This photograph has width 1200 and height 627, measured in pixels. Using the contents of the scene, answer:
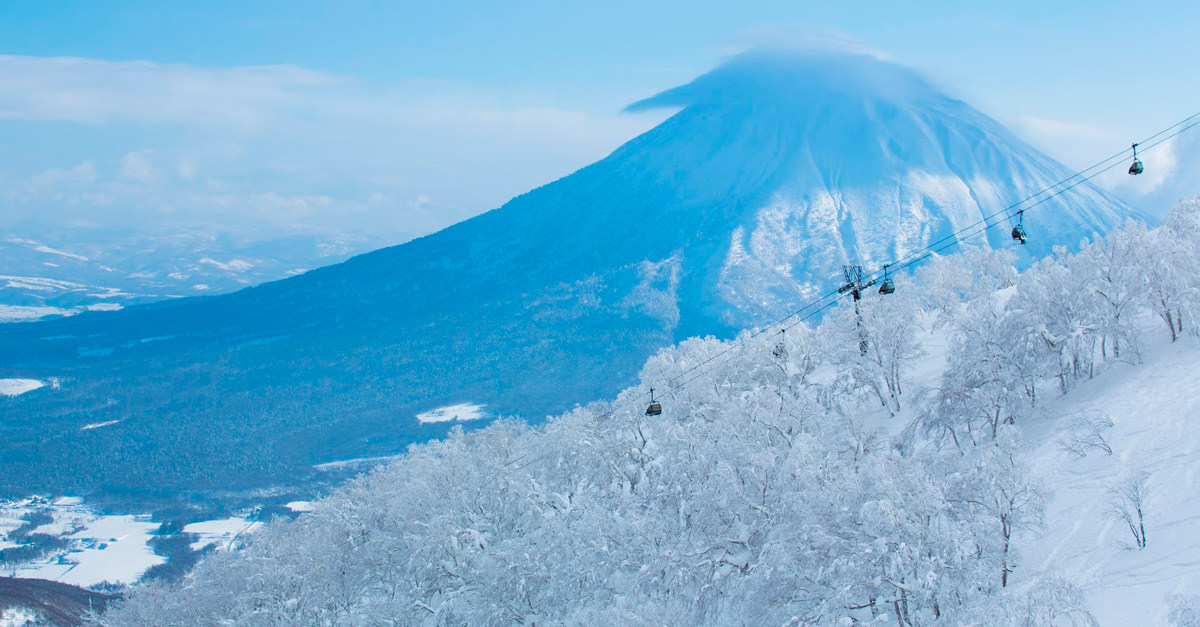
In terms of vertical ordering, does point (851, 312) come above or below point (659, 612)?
above

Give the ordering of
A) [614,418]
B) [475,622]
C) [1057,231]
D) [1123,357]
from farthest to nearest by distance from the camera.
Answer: [1057,231] < [614,418] < [1123,357] < [475,622]

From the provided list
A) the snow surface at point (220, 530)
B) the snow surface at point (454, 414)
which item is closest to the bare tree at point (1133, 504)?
the snow surface at point (220, 530)

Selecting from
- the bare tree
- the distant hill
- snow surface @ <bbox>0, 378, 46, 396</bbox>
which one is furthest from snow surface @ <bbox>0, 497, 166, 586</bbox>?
the bare tree

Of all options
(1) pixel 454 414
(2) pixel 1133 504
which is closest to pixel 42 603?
(1) pixel 454 414

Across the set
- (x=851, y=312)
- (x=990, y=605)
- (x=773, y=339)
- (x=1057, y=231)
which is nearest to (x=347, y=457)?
(x=773, y=339)

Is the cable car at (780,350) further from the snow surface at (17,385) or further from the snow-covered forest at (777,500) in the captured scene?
the snow surface at (17,385)

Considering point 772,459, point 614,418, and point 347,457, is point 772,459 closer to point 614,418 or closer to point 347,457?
point 614,418

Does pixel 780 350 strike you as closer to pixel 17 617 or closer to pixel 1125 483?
pixel 1125 483
